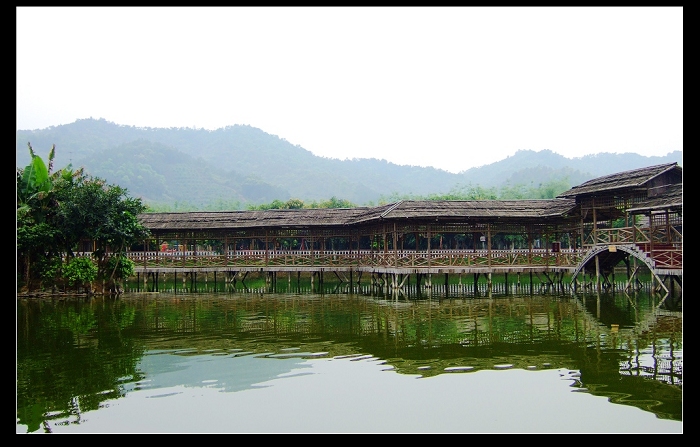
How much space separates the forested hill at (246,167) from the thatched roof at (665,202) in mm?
62211

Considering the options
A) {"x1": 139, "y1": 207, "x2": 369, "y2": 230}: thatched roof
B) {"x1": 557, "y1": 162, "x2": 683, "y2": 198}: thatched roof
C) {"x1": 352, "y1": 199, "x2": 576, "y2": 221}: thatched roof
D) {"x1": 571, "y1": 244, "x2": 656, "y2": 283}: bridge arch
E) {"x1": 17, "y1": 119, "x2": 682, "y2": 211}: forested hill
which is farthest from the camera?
{"x1": 17, "y1": 119, "x2": 682, "y2": 211}: forested hill

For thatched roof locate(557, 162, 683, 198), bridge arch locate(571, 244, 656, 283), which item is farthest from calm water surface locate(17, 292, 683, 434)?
→ thatched roof locate(557, 162, 683, 198)

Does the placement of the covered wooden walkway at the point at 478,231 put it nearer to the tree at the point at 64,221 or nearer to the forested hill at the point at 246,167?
the tree at the point at 64,221

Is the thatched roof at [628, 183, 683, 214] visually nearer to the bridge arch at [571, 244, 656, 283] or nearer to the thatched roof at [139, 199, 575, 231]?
the bridge arch at [571, 244, 656, 283]

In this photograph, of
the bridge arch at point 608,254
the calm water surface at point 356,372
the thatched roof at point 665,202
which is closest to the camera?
the calm water surface at point 356,372

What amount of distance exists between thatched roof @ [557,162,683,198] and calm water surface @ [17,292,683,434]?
16.2 ft

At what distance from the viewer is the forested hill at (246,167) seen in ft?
314

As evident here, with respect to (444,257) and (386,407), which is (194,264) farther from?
(386,407)

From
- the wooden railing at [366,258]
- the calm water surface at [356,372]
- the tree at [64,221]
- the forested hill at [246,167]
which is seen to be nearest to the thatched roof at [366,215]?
the wooden railing at [366,258]

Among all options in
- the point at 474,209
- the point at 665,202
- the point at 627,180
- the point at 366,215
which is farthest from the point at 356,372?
the point at 366,215

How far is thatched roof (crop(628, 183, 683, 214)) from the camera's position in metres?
20.1
